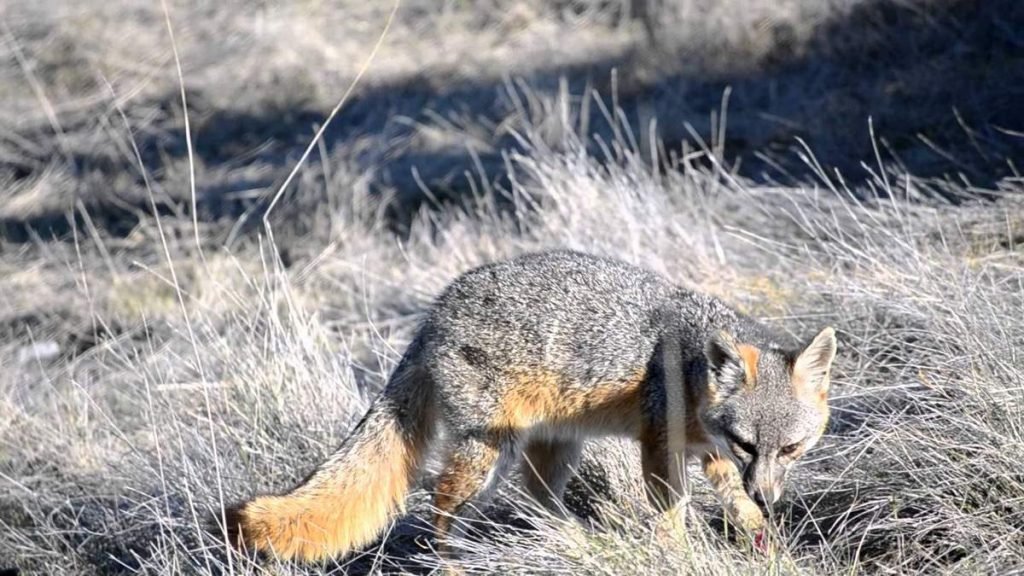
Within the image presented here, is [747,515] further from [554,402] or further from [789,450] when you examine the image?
[554,402]

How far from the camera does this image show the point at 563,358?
6.05m

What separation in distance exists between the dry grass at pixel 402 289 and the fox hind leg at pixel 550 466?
0.53ft

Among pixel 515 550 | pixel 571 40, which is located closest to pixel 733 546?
pixel 515 550

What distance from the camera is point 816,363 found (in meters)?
5.71

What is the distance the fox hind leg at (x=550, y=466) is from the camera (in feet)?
20.8

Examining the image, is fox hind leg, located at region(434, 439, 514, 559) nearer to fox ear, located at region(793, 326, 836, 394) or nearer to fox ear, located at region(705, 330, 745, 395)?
fox ear, located at region(705, 330, 745, 395)

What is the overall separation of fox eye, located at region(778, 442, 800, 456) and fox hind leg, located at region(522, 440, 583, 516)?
1050 millimetres

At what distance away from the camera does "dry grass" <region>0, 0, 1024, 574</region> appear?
5.66 meters

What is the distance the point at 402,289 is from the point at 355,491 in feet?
13.7

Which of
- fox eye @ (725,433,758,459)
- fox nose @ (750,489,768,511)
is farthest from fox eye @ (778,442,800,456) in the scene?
fox nose @ (750,489,768,511)

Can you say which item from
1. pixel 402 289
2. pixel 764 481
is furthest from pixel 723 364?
pixel 402 289

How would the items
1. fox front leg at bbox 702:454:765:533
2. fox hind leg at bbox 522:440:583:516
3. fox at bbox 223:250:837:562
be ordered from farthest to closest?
1. fox hind leg at bbox 522:440:583:516
2. fox front leg at bbox 702:454:765:533
3. fox at bbox 223:250:837:562

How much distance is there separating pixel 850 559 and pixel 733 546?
0.47 meters

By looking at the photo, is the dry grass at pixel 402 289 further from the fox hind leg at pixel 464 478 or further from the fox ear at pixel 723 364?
the fox ear at pixel 723 364
